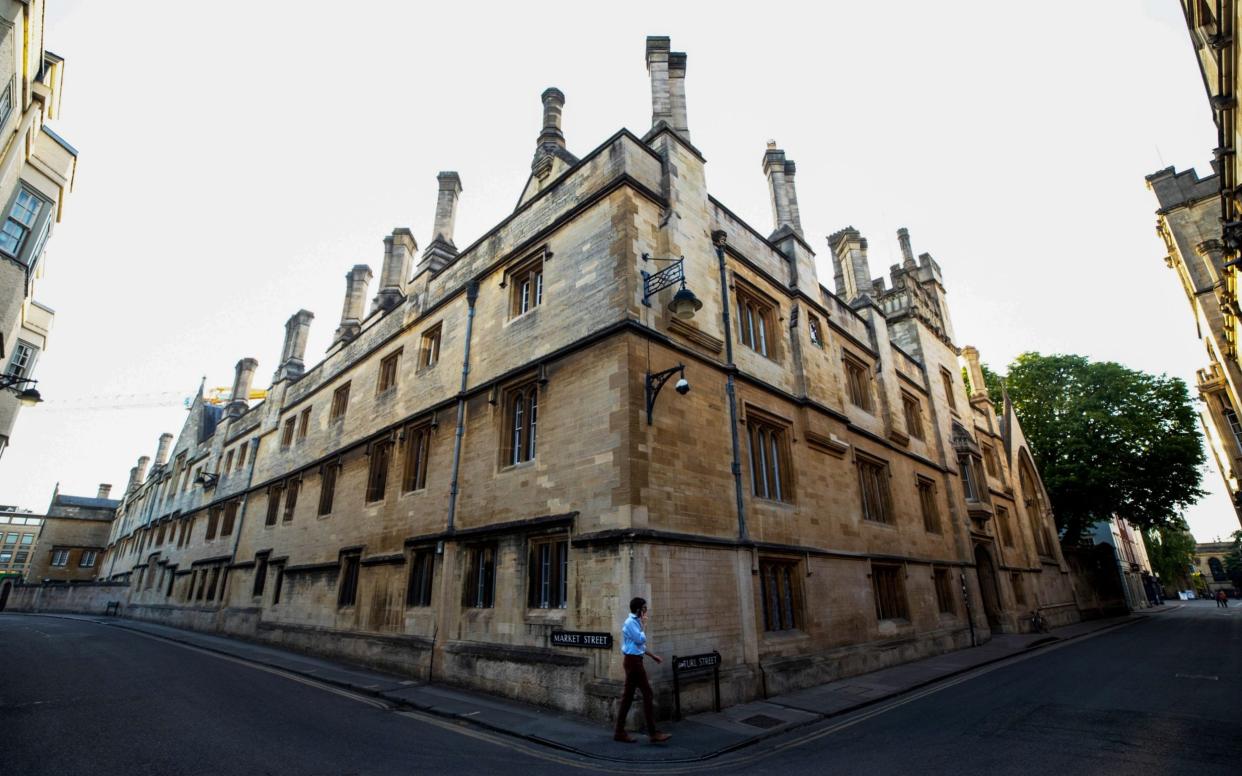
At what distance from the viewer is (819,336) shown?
1631 cm

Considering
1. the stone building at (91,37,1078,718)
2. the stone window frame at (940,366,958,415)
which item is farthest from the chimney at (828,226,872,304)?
the stone window frame at (940,366,958,415)

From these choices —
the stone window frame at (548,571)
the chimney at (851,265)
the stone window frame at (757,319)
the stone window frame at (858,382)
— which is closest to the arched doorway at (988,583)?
the stone window frame at (858,382)

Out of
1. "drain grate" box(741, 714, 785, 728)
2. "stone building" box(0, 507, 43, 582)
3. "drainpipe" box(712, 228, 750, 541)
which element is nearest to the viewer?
"drain grate" box(741, 714, 785, 728)

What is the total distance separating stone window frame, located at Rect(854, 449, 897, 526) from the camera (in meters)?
15.7

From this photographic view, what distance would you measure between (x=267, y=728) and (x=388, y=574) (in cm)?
675

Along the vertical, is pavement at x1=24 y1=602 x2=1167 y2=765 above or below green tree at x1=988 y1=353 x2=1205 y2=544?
below

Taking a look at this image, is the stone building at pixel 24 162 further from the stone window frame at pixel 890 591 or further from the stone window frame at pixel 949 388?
the stone window frame at pixel 949 388

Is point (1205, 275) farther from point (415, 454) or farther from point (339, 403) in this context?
point (339, 403)

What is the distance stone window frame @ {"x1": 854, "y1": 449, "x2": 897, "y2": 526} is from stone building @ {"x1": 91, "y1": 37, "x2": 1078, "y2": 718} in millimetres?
105

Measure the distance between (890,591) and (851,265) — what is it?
503 inches

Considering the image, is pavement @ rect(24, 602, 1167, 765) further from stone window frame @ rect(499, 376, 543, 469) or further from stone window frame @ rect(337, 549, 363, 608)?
stone window frame @ rect(499, 376, 543, 469)

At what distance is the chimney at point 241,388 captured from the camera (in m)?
31.1

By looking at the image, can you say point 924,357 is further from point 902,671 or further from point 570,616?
point 570,616

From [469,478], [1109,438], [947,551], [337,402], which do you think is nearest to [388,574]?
[469,478]
